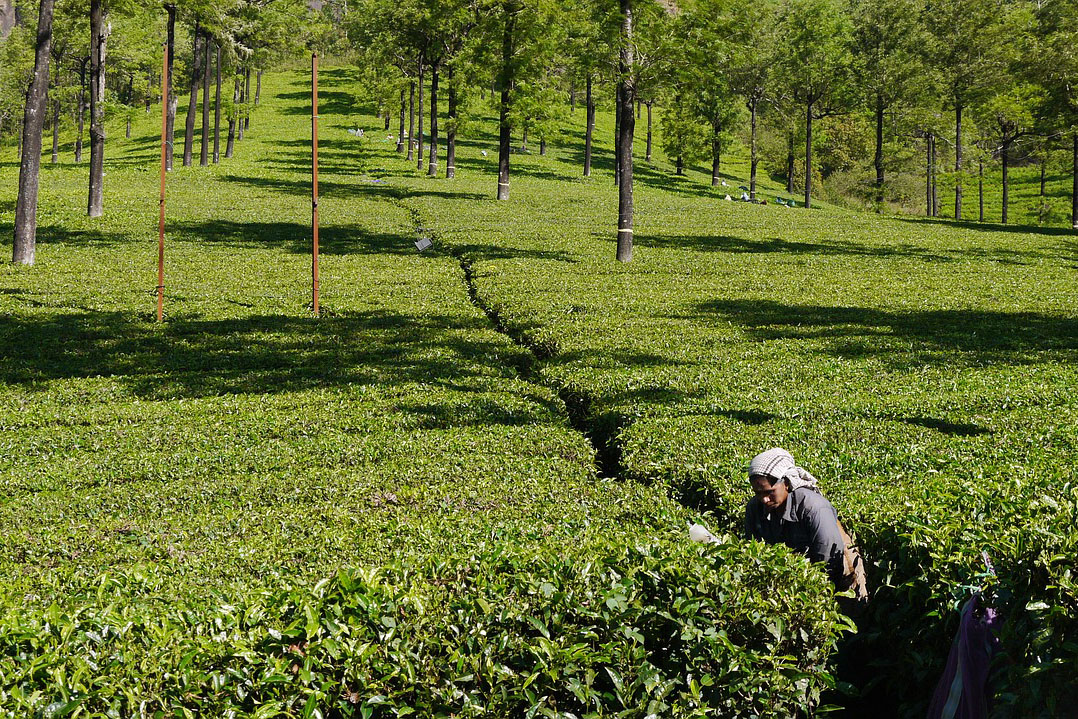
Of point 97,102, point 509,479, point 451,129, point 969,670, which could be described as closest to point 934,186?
point 451,129

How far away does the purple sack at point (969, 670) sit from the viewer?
567 cm

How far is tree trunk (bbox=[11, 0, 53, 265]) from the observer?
2602cm

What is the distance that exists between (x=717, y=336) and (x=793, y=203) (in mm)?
53674

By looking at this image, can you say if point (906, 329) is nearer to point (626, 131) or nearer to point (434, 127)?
point (626, 131)

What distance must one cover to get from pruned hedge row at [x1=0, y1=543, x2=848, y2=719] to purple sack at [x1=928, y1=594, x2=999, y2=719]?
0.71m

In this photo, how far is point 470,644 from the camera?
541 centimetres

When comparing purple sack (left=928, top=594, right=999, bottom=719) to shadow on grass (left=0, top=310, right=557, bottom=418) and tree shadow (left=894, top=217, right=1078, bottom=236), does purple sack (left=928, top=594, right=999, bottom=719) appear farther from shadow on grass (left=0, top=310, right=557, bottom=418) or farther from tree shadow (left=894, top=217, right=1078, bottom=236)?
tree shadow (left=894, top=217, right=1078, bottom=236)

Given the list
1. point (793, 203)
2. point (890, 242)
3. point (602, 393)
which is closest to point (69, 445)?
point (602, 393)

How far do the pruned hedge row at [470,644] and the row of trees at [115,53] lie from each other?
24404 millimetres

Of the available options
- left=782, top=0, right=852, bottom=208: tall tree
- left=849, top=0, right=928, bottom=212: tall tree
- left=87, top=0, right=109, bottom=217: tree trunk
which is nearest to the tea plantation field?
left=87, top=0, right=109, bottom=217: tree trunk

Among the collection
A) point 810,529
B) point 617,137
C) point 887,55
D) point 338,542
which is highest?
point 887,55

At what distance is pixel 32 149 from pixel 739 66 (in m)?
46.6

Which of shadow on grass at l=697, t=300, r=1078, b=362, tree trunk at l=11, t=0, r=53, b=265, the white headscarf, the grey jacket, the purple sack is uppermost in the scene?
tree trunk at l=11, t=0, r=53, b=265

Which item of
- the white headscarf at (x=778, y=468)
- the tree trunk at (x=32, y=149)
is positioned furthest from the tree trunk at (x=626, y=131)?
the white headscarf at (x=778, y=468)
